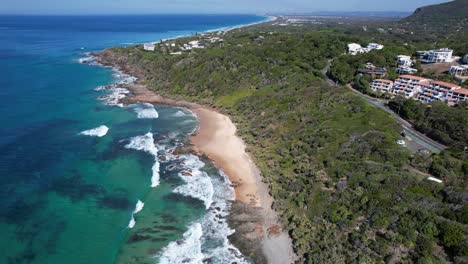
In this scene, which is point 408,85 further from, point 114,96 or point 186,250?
point 114,96

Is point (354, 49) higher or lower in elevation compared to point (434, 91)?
higher

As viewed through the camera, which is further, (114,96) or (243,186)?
(114,96)

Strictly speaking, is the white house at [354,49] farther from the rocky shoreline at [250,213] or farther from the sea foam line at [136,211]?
the sea foam line at [136,211]

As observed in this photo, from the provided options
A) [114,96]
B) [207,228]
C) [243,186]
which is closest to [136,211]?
[207,228]

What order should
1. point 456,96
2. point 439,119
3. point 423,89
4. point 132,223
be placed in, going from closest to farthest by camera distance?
1. point 132,223
2. point 439,119
3. point 456,96
4. point 423,89

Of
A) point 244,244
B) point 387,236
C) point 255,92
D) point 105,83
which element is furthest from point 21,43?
point 387,236

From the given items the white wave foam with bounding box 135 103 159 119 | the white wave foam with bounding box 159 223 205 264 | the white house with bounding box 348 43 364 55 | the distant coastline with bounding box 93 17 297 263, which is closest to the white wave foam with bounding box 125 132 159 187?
the distant coastline with bounding box 93 17 297 263

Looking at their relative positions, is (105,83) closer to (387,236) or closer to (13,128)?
(13,128)

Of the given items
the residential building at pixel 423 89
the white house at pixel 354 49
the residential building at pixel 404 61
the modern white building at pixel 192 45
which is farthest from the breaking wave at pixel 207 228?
the modern white building at pixel 192 45

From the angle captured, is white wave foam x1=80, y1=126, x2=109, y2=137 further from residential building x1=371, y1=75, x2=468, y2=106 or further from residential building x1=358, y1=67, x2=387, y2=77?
residential building x1=358, y1=67, x2=387, y2=77
